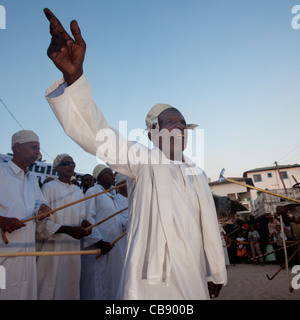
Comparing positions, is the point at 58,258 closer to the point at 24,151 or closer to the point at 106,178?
the point at 24,151

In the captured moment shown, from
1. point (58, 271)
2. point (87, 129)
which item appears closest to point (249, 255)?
point (58, 271)

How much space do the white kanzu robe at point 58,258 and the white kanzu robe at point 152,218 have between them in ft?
7.10

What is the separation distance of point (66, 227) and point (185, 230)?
217 cm

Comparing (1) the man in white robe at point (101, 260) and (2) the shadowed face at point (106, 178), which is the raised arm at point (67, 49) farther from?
(2) the shadowed face at point (106, 178)

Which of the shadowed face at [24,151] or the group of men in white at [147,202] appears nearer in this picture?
the group of men in white at [147,202]

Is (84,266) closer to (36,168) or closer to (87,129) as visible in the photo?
(87,129)

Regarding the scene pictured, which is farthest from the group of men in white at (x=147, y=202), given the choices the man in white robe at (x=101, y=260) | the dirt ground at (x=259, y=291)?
the dirt ground at (x=259, y=291)

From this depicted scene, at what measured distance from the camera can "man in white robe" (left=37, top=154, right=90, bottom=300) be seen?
10.9 feet

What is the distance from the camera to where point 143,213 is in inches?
66.8

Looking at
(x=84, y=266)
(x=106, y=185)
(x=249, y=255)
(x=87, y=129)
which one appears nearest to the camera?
(x=87, y=129)

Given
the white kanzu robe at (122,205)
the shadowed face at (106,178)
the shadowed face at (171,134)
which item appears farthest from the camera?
the shadowed face at (106,178)

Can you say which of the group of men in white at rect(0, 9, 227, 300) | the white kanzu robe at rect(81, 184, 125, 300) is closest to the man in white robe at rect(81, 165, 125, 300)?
the white kanzu robe at rect(81, 184, 125, 300)

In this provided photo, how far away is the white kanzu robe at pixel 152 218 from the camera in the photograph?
57.6 inches

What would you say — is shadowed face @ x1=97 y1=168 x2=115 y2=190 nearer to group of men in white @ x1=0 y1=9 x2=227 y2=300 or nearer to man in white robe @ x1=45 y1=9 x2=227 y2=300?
group of men in white @ x1=0 y1=9 x2=227 y2=300
